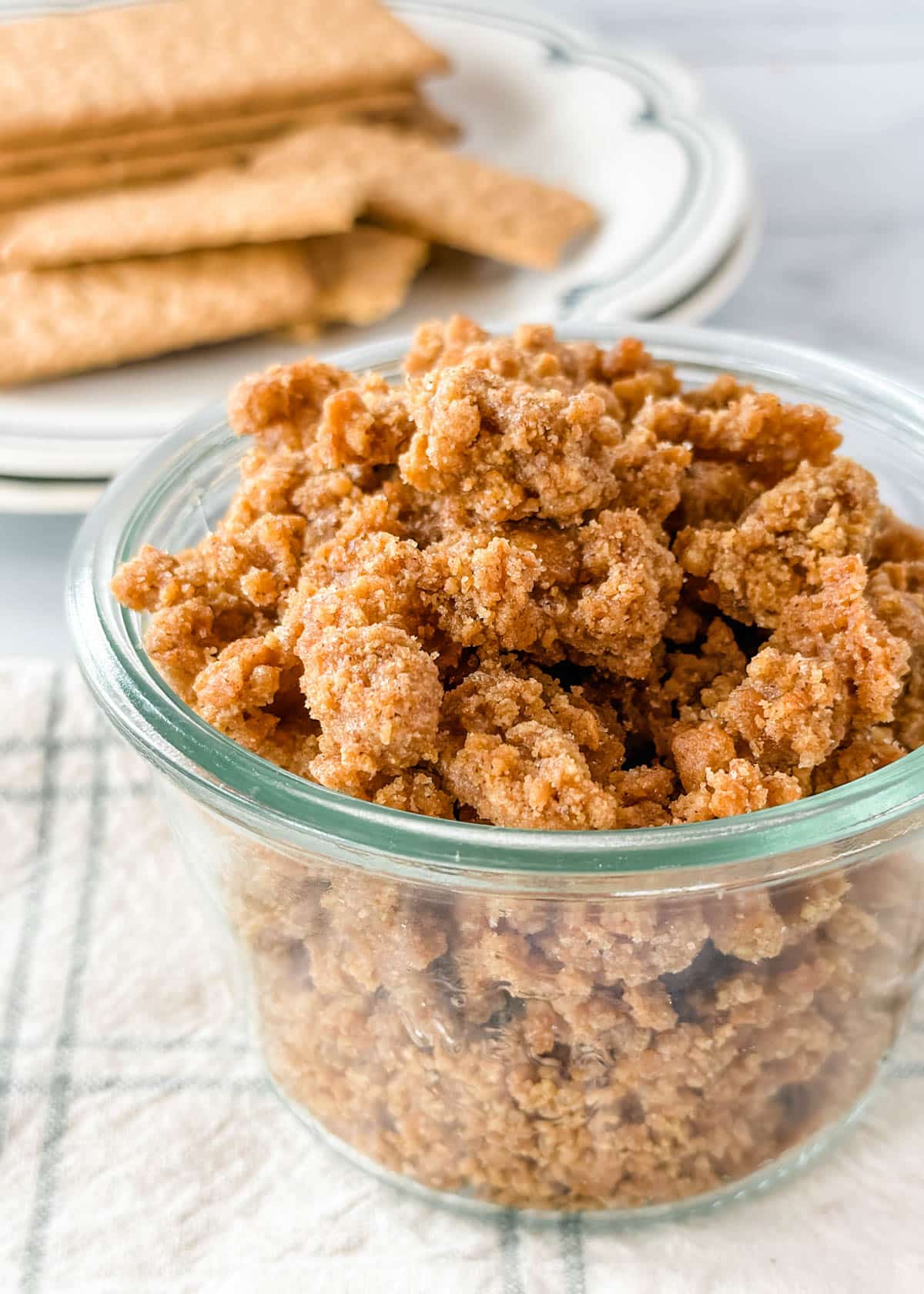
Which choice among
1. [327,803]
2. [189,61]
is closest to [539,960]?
[327,803]

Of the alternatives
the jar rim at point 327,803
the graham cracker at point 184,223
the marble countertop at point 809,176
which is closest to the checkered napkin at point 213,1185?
the jar rim at point 327,803

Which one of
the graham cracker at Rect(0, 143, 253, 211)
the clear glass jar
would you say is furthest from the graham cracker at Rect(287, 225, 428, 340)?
the clear glass jar

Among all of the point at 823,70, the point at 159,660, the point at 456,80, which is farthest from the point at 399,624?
the point at 823,70

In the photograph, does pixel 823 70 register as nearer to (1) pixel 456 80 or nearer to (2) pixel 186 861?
(1) pixel 456 80

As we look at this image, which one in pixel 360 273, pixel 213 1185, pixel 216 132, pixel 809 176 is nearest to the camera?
pixel 213 1185

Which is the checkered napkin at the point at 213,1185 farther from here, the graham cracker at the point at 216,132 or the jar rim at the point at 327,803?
the graham cracker at the point at 216,132

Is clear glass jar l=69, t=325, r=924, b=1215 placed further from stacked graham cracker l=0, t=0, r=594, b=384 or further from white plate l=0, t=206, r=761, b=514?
stacked graham cracker l=0, t=0, r=594, b=384

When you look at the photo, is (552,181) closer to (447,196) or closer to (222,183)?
(447,196)
